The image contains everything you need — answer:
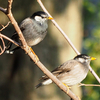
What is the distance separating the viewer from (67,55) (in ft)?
18.8

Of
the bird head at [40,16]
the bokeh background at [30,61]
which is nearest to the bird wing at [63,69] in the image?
the bird head at [40,16]

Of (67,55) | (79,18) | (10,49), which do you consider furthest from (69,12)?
(10,49)

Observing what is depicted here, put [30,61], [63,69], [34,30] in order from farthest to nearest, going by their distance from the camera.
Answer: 1. [30,61]
2. [63,69]
3. [34,30]

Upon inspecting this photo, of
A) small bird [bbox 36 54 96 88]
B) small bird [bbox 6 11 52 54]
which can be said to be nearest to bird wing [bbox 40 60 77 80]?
small bird [bbox 36 54 96 88]

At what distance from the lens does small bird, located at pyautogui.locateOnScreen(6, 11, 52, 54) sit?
3650 millimetres

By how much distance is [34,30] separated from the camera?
3.67 metres

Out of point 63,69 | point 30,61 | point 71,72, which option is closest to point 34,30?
point 63,69

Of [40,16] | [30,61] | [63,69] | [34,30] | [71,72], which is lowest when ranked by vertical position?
[71,72]

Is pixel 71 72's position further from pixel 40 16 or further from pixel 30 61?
pixel 30 61

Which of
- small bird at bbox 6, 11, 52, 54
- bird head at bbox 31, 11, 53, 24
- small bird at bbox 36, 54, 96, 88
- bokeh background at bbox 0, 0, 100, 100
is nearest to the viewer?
small bird at bbox 6, 11, 52, 54

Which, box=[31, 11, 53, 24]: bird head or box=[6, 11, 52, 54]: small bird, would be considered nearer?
box=[6, 11, 52, 54]: small bird

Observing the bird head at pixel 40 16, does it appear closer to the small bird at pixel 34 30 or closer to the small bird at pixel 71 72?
the small bird at pixel 34 30

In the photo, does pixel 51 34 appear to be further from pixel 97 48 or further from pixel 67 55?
pixel 97 48

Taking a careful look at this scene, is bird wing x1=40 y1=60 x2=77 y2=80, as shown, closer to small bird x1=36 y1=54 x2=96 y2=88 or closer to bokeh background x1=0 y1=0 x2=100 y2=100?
small bird x1=36 y1=54 x2=96 y2=88
